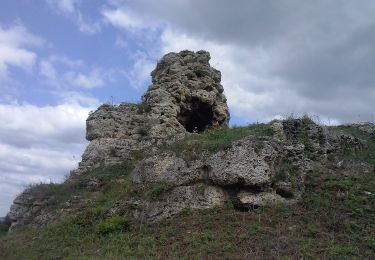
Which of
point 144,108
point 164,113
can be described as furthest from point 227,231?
point 144,108

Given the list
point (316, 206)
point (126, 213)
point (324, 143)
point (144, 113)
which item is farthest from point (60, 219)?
point (324, 143)

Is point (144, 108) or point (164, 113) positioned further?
point (144, 108)

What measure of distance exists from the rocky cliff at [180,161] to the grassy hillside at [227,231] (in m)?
0.27

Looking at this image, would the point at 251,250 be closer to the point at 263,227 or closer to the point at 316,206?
the point at 263,227

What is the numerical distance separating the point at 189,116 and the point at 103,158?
6.30 meters

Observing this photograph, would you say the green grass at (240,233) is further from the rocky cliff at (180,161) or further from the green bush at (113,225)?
the rocky cliff at (180,161)

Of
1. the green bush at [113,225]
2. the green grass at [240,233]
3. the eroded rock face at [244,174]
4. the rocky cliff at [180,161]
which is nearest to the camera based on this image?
the green grass at [240,233]

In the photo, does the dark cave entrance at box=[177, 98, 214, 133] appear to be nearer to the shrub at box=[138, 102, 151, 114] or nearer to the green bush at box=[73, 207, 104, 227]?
the shrub at box=[138, 102, 151, 114]

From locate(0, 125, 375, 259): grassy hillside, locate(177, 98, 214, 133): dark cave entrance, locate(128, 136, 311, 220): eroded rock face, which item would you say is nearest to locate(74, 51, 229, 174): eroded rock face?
locate(177, 98, 214, 133): dark cave entrance

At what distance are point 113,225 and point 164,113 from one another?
908 centimetres

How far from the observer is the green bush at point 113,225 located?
531 inches

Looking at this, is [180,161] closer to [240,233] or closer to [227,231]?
[227,231]

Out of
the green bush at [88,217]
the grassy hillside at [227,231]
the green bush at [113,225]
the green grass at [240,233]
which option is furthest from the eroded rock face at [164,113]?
the green bush at [113,225]

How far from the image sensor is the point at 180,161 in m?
15.3
